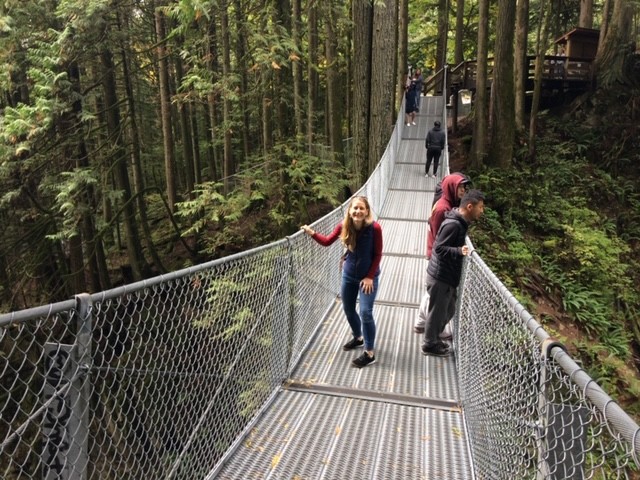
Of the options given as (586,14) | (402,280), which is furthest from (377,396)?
(586,14)

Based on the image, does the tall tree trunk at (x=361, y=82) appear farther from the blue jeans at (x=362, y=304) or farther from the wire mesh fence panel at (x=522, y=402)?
the wire mesh fence panel at (x=522, y=402)

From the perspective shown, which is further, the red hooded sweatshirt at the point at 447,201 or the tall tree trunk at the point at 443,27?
the tall tree trunk at the point at 443,27

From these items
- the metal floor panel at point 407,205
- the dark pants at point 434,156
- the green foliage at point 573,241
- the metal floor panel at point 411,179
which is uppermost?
the dark pants at point 434,156

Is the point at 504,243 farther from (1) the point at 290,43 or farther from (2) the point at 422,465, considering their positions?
(2) the point at 422,465

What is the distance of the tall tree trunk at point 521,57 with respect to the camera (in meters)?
11.5

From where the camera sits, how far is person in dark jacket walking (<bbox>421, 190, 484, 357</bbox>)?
10.9ft

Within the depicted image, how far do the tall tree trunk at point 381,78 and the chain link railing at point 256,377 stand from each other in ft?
16.6

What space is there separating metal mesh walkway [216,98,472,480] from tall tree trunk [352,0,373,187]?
5.34 meters

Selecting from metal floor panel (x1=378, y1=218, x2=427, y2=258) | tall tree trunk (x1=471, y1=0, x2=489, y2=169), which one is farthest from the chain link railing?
tall tree trunk (x1=471, y1=0, x2=489, y2=169)

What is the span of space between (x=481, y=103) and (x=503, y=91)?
2.89 ft

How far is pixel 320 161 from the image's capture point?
9219 mm

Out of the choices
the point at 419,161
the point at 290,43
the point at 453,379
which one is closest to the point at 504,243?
the point at 419,161

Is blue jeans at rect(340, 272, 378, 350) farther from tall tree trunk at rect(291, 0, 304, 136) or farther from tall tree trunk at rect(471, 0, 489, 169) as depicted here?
tall tree trunk at rect(471, 0, 489, 169)

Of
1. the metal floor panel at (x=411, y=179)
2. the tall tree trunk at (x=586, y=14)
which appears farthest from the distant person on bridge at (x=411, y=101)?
the tall tree trunk at (x=586, y=14)
